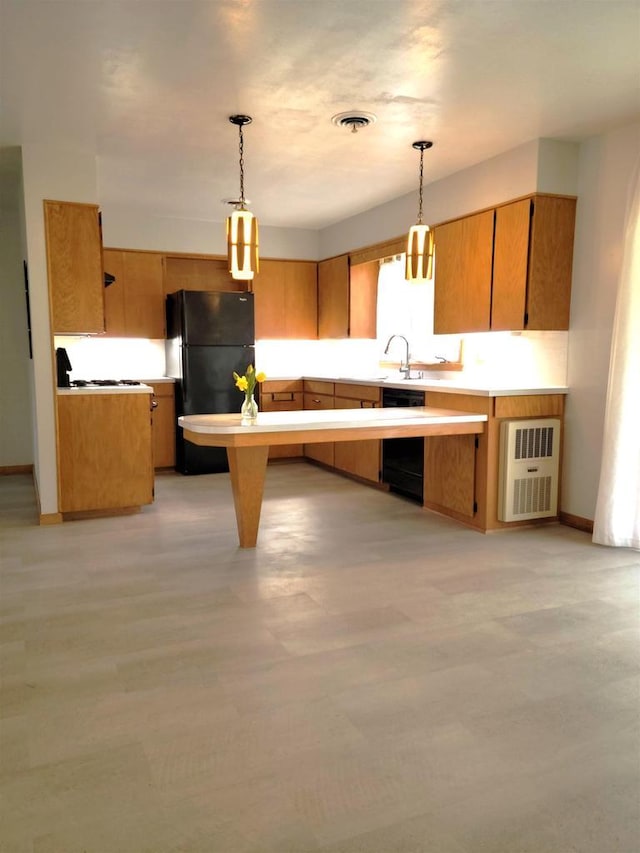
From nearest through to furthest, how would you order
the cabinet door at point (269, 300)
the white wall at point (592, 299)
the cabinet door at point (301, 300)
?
the white wall at point (592, 299)
the cabinet door at point (269, 300)
the cabinet door at point (301, 300)

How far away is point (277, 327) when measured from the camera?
6.95m

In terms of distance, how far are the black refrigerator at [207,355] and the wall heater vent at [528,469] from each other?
2.92 m

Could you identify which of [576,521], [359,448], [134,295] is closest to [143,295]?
[134,295]

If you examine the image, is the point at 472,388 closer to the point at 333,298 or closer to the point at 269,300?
the point at 333,298

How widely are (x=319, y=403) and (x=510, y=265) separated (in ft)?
8.93

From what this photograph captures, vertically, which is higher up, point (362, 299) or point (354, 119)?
point (354, 119)

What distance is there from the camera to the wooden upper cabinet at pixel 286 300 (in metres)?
6.85

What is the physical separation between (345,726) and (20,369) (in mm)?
5336

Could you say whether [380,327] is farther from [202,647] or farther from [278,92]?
[202,647]

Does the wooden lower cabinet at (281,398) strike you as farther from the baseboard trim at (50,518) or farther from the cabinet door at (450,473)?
the baseboard trim at (50,518)

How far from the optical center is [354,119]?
11.8 feet

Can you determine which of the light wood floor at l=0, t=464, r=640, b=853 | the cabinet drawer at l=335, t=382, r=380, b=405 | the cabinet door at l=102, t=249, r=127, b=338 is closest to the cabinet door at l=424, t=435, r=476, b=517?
the light wood floor at l=0, t=464, r=640, b=853

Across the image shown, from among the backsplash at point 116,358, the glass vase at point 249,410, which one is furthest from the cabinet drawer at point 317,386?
the glass vase at point 249,410

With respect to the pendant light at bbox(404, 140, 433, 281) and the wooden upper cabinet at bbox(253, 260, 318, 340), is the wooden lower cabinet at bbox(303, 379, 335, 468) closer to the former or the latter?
the wooden upper cabinet at bbox(253, 260, 318, 340)
